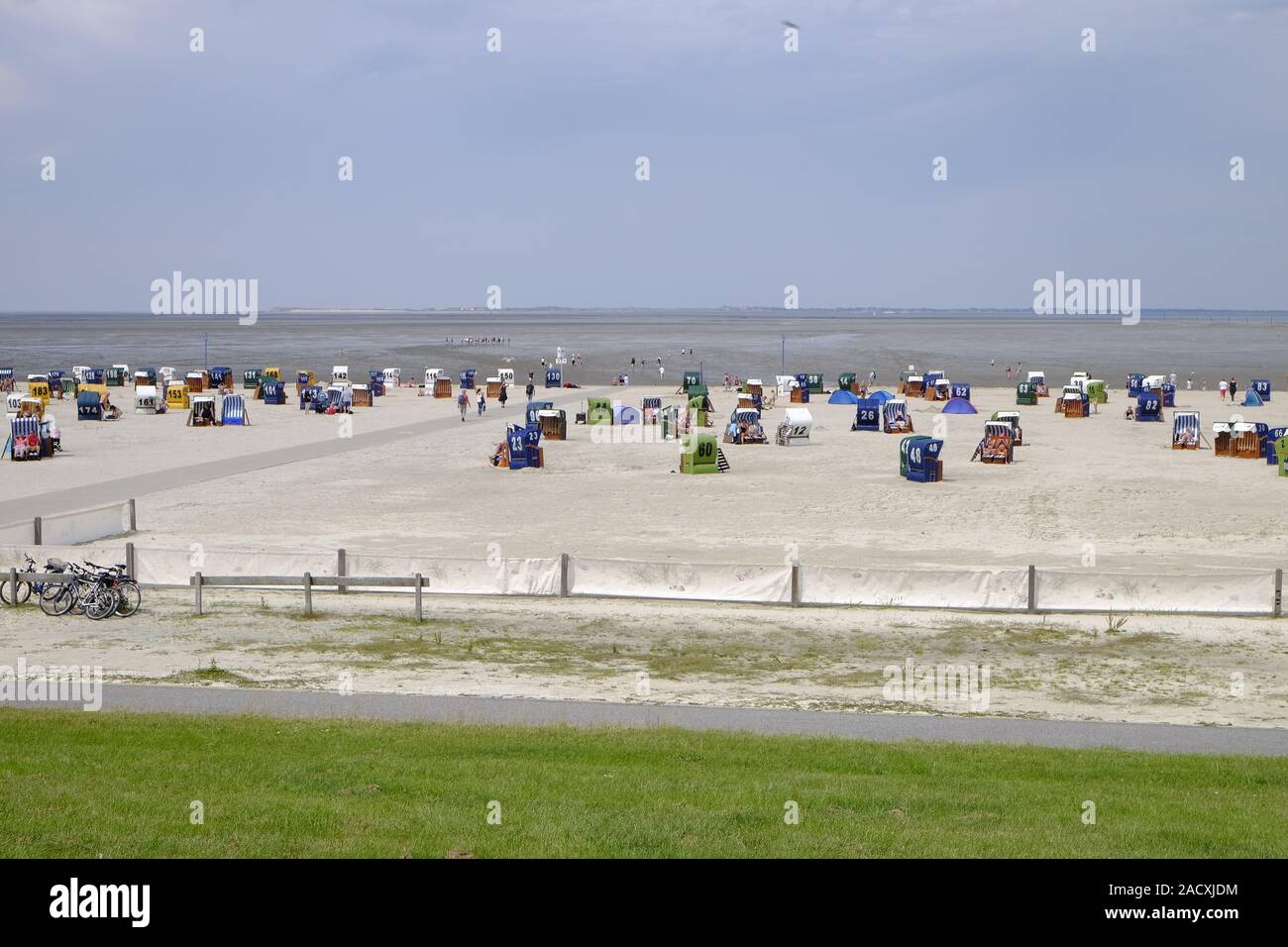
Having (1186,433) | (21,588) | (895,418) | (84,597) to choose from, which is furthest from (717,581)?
(895,418)

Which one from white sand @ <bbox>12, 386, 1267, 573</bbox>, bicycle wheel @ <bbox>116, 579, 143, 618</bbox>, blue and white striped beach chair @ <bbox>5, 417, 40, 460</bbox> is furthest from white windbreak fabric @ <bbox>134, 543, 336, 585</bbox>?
blue and white striped beach chair @ <bbox>5, 417, 40, 460</bbox>

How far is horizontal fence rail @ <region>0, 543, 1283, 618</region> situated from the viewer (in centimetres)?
2103

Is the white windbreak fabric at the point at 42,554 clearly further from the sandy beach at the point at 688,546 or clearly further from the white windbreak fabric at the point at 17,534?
the white windbreak fabric at the point at 17,534

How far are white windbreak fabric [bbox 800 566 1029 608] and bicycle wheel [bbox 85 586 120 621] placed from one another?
10871 millimetres

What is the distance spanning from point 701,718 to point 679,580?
7951mm

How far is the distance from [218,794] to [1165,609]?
16.2 metres

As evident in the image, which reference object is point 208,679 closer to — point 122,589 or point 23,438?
point 122,589

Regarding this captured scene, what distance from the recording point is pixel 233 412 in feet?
190

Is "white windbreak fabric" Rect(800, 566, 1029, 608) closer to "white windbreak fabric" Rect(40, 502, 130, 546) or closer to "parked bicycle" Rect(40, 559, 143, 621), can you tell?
"parked bicycle" Rect(40, 559, 143, 621)

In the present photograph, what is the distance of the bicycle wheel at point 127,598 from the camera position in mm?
20500
